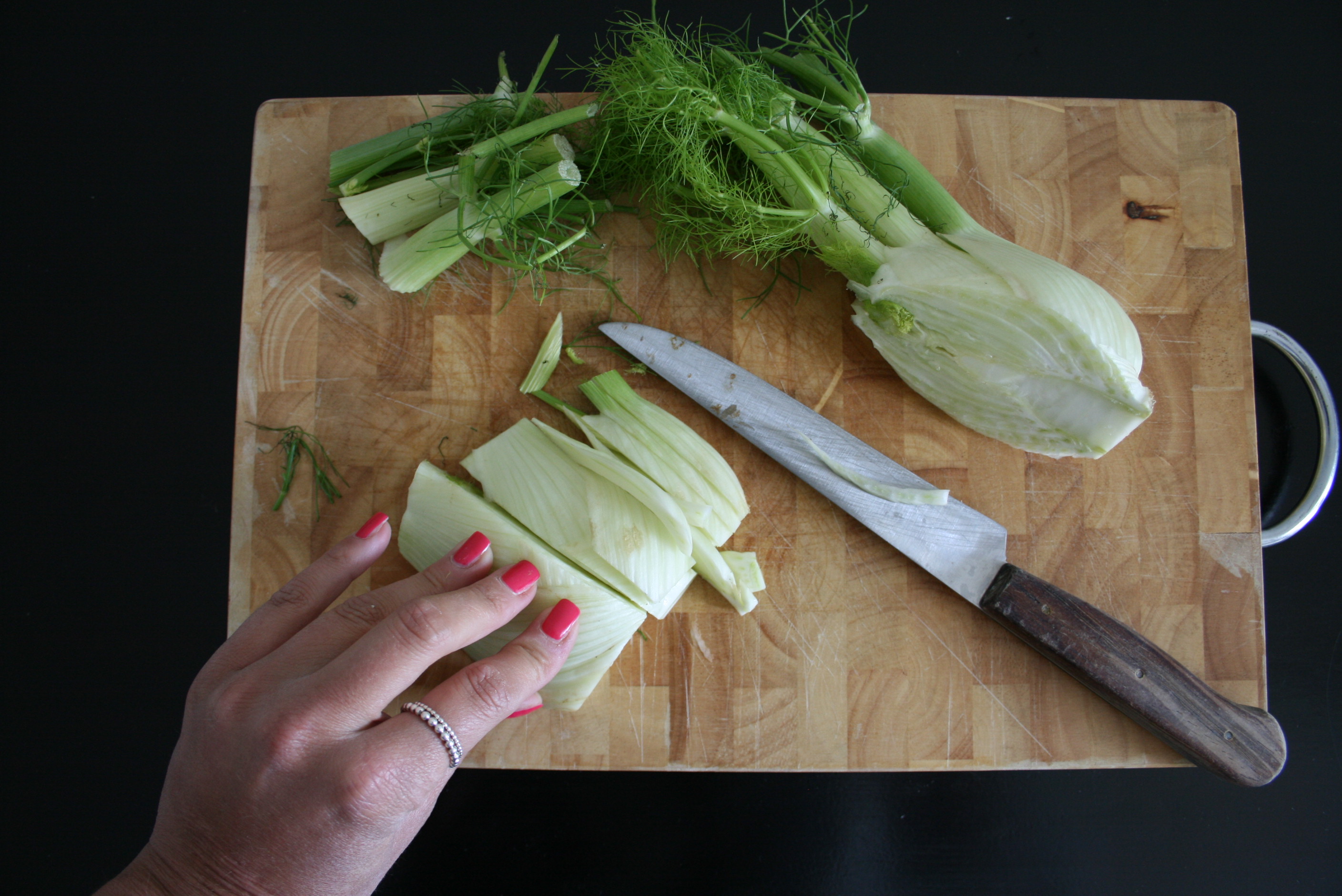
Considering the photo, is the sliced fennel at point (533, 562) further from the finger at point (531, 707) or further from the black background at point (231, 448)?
the black background at point (231, 448)

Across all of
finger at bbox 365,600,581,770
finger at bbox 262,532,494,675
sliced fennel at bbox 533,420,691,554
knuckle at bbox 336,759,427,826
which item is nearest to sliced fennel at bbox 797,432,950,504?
sliced fennel at bbox 533,420,691,554

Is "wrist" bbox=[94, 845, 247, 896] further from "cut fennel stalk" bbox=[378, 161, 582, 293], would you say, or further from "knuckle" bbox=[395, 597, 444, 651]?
"cut fennel stalk" bbox=[378, 161, 582, 293]

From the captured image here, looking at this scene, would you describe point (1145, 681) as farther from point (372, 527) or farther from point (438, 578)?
point (372, 527)

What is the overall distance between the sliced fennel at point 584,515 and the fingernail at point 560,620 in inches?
6.5

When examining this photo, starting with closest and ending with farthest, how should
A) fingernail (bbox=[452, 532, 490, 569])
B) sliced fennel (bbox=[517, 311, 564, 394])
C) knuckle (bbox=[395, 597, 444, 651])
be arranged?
1. knuckle (bbox=[395, 597, 444, 651])
2. fingernail (bbox=[452, 532, 490, 569])
3. sliced fennel (bbox=[517, 311, 564, 394])

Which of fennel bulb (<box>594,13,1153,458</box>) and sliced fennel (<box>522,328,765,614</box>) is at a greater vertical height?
fennel bulb (<box>594,13,1153,458</box>)

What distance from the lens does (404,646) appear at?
A: 1.30m

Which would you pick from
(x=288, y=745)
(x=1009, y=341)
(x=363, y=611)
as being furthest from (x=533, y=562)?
(x=1009, y=341)

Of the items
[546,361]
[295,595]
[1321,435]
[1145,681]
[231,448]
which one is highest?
[546,361]

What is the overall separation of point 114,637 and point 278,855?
54.1 inches

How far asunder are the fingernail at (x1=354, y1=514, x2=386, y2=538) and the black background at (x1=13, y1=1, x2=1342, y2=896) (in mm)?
886

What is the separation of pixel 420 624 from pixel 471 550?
248 mm

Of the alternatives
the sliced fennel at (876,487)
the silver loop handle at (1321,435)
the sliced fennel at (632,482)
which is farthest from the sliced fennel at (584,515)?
the silver loop handle at (1321,435)

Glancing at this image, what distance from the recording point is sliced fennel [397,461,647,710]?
1.61 meters
